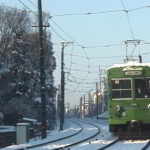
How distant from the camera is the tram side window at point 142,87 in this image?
26.5m

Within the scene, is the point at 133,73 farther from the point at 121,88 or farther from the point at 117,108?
the point at 117,108

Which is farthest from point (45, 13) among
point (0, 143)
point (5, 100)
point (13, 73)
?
point (0, 143)

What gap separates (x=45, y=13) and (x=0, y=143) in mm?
38593

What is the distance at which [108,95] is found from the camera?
27344 mm

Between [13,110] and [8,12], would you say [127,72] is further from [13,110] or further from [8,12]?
[8,12]

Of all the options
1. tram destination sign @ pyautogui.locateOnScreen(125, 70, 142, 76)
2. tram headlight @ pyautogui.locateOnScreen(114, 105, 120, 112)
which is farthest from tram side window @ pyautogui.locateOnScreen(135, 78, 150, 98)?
tram headlight @ pyautogui.locateOnScreen(114, 105, 120, 112)

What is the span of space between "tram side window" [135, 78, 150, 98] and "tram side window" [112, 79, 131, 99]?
38 cm

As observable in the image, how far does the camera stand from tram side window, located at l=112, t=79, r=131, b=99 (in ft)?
88.1

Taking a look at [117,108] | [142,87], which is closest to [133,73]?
[142,87]

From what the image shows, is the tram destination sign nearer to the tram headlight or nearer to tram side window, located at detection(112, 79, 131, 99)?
tram side window, located at detection(112, 79, 131, 99)

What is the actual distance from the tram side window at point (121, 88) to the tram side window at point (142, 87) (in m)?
0.38

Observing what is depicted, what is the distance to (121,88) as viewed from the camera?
27000 millimetres

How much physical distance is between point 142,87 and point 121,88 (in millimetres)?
1020

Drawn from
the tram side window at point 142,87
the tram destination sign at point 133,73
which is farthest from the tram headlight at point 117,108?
the tram destination sign at point 133,73
